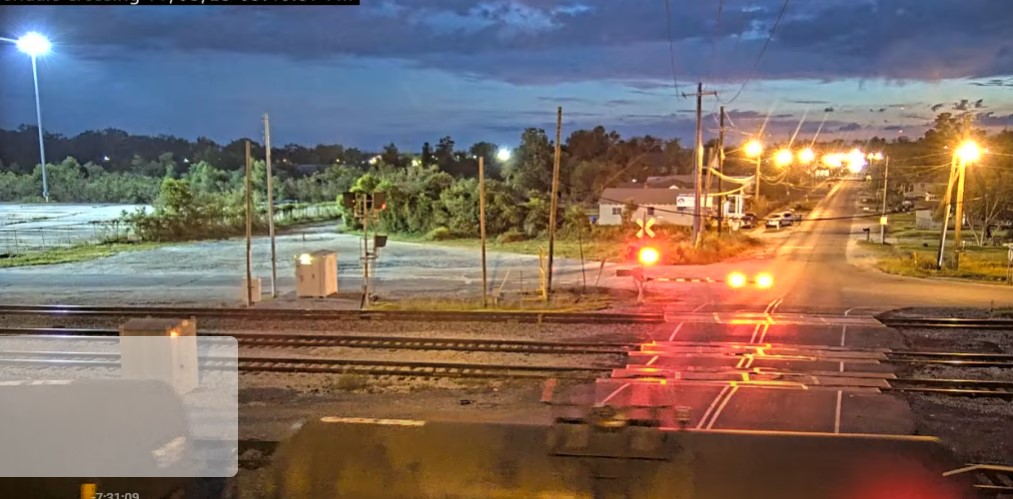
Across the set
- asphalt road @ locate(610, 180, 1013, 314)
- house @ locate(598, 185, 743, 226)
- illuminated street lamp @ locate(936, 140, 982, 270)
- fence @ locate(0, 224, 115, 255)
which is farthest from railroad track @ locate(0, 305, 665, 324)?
house @ locate(598, 185, 743, 226)

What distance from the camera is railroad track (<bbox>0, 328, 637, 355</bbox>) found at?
501 inches

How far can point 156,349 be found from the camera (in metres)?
9.46

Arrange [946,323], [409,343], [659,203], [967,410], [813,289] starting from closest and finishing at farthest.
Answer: [967,410]
[409,343]
[946,323]
[813,289]
[659,203]

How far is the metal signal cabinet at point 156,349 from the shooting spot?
9367 mm

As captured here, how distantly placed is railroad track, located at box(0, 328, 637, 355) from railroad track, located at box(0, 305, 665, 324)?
5.84ft

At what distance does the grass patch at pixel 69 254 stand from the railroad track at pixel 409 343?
1545cm

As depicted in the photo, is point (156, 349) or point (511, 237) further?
point (511, 237)

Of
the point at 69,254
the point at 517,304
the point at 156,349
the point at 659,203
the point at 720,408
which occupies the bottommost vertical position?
the point at 69,254

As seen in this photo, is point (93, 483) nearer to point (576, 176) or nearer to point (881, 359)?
point (881, 359)

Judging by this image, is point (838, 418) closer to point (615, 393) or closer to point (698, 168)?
point (615, 393)

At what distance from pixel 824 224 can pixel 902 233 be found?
6.11 metres

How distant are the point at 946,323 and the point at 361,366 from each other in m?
12.0

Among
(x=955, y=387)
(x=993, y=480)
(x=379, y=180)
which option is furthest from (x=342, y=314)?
(x=379, y=180)

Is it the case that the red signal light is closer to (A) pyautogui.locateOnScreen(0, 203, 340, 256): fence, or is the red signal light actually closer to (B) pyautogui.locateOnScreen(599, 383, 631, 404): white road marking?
(B) pyautogui.locateOnScreen(599, 383, 631, 404): white road marking
